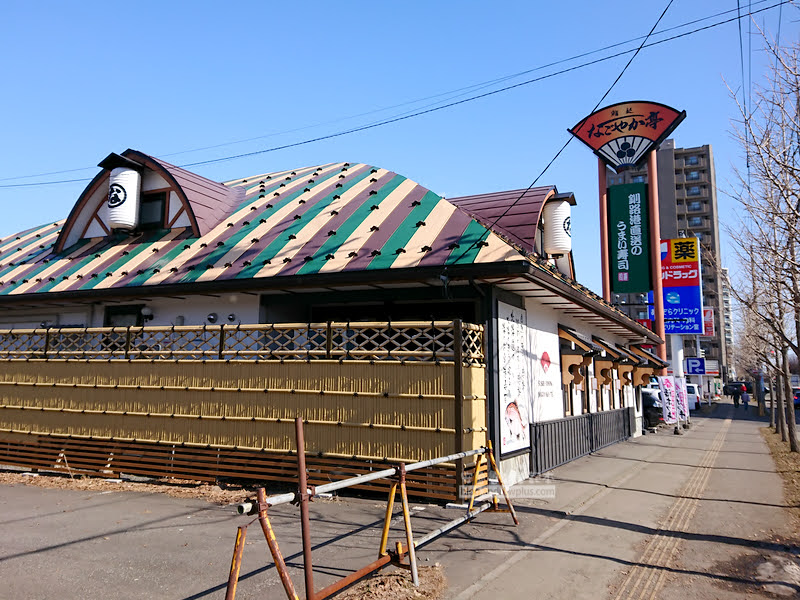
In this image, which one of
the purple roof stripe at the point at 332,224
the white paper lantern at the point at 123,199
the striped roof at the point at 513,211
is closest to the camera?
the purple roof stripe at the point at 332,224

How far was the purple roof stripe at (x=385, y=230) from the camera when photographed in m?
10.7

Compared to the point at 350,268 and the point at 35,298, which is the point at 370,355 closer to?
the point at 350,268

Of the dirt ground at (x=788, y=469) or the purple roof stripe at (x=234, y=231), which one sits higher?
the purple roof stripe at (x=234, y=231)

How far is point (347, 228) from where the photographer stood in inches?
482

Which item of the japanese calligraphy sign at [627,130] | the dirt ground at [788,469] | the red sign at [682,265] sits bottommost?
the dirt ground at [788,469]

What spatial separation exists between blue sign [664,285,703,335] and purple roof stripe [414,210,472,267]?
24.5 m

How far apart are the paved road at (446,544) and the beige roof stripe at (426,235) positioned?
13.7 feet

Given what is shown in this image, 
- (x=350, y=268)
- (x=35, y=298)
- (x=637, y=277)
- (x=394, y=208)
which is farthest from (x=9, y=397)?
(x=637, y=277)

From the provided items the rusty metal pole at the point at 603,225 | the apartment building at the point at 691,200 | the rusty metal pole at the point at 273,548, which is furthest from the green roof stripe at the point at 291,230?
the apartment building at the point at 691,200

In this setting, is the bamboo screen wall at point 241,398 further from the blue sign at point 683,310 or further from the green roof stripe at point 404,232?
the blue sign at point 683,310

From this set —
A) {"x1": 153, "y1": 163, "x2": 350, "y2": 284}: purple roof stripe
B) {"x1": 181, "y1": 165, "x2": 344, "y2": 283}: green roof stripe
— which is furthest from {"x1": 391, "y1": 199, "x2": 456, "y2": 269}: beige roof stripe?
{"x1": 181, "y1": 165, "x2": 344, "y2": 283}: green roof stripe

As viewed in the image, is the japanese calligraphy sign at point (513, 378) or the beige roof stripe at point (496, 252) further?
the japanese calligraphy sign at point (513, 378)

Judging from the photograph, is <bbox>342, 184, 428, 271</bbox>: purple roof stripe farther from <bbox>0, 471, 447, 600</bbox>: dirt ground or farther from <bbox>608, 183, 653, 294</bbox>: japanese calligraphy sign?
<bbox>608, 183, 653, 294</bbox>: japanese calligraphy sign

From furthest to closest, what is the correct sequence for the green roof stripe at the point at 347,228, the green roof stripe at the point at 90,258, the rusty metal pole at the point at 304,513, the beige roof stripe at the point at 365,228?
1. the green roof stripe at the point at 90,258
2. the green roof stripe at the point at 347,228
3. the beige roof stripe at the point at 365,228
4. the rusty metal pole at the point at 304,513
